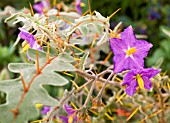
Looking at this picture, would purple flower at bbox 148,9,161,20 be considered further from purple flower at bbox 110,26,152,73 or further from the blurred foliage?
purple flower at bbox 110,26,152,73

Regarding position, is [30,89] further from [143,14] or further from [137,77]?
[143,14]

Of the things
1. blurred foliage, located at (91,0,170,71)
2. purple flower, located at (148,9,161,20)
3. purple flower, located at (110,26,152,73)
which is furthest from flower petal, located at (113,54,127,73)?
purple flower, located at (148,9,161,20)

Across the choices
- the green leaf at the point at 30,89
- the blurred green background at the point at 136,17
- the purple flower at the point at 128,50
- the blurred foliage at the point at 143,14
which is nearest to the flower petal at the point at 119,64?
the purple flower at the point at 128,50

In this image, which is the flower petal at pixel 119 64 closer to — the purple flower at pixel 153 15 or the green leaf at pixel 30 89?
the green leaf at pixel 30 89

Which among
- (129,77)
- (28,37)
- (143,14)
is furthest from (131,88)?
(143,14)

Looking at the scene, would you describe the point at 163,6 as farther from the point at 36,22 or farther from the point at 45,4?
the point at 36,22

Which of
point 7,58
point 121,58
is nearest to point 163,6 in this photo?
point 7,58
